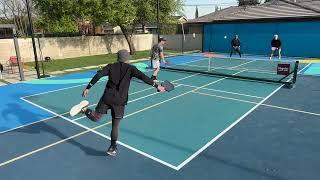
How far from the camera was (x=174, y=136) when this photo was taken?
684cm

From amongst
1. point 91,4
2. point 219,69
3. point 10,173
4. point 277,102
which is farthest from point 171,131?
point 91,4

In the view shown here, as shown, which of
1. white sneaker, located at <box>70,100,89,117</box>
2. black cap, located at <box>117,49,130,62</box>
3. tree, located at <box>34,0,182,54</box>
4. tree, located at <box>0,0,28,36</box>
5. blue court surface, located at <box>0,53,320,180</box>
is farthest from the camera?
tree, located at <box>0,0,28,36</box>

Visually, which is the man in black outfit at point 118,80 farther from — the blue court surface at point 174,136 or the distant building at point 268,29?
the distant building at point 268,29

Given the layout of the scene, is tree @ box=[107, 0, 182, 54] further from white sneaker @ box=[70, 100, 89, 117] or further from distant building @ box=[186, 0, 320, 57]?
white sneaker @ box=[70, 100, 89, 117]

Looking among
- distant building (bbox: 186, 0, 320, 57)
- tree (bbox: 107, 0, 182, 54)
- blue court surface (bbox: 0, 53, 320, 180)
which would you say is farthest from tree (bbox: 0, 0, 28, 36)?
blue court surface (bbox: 0, 53, 320, 180)

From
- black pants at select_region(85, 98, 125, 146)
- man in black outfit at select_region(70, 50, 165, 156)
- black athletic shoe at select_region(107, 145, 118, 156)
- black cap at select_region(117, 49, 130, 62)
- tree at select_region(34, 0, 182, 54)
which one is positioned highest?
tree at select_region(34, 0, 182, 54)

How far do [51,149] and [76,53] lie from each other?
2033 centimetres

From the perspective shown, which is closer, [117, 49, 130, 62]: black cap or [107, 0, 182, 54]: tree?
[117, 49, 130, 62]: black cap

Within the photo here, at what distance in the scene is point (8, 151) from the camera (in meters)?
6.30

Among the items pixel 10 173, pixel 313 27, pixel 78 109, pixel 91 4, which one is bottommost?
pixel 10 173

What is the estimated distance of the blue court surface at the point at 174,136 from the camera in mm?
5281

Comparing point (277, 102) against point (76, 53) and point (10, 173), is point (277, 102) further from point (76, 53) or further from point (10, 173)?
point (76, 53)

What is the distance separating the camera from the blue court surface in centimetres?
528

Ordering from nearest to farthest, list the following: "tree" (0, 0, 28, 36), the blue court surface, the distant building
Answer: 1. the blue court surface
2. the distant building
3. "tree" (0, 0, 28, 36)
